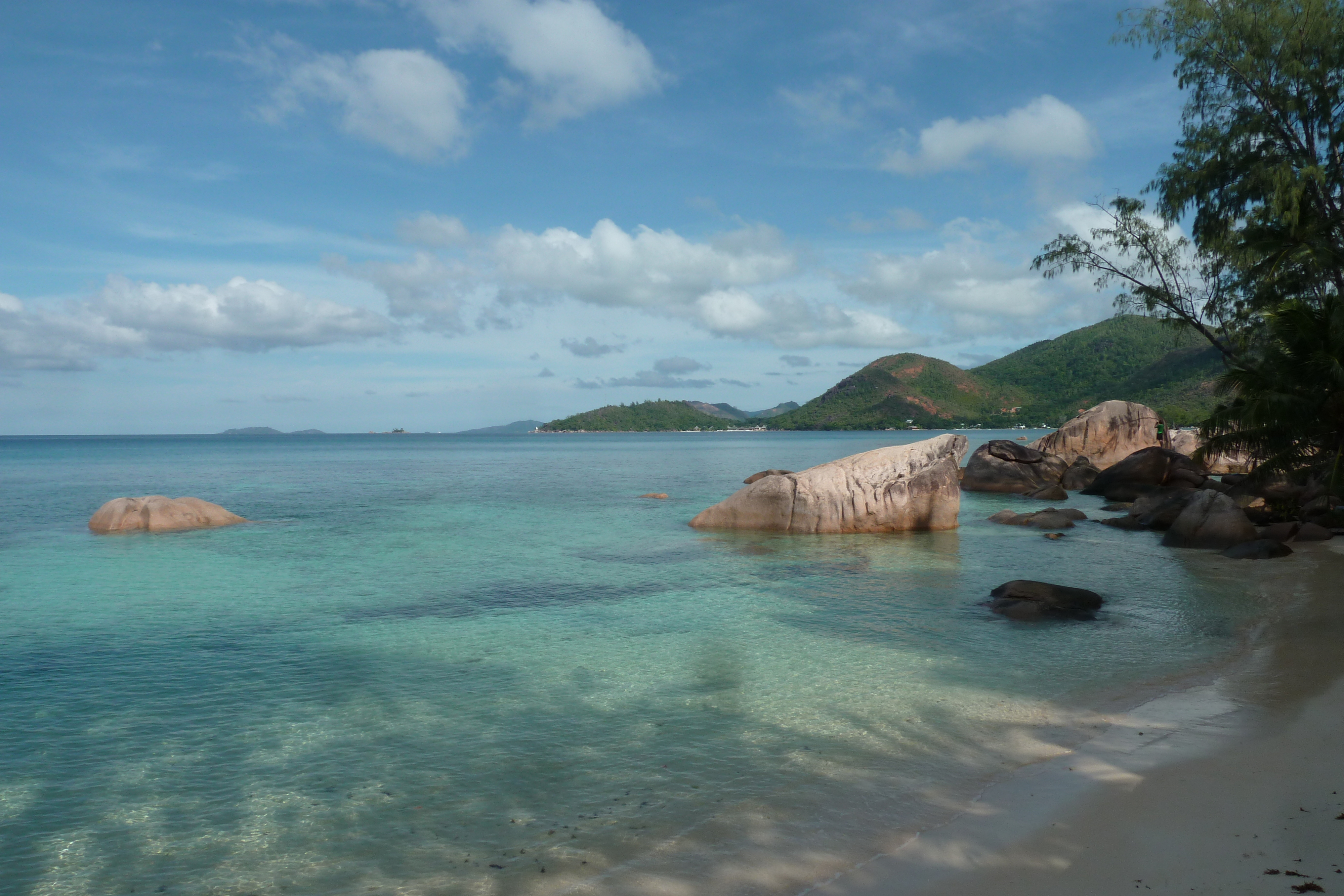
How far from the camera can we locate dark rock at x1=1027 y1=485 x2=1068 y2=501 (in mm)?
31297

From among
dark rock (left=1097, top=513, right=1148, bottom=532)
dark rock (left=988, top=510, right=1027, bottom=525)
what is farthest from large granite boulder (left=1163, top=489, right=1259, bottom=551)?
dark rock (left=988, top=510, right=1027, bottom=525)

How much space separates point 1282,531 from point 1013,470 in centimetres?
1501

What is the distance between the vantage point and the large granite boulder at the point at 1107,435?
41.6m

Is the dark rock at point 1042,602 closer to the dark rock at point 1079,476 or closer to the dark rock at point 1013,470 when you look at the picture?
the dark rock at point 1013,470

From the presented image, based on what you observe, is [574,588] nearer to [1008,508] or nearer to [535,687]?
[535,687]

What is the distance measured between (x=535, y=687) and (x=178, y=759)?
11.6ft

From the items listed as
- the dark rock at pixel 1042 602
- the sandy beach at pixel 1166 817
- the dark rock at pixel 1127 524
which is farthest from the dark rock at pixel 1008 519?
the sandy beach at pixel 1166 817

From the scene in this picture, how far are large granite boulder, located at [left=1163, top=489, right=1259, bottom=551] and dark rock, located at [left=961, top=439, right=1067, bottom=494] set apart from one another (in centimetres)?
1404

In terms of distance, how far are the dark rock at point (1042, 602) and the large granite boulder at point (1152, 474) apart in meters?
20.8

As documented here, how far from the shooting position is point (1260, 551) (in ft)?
55.8

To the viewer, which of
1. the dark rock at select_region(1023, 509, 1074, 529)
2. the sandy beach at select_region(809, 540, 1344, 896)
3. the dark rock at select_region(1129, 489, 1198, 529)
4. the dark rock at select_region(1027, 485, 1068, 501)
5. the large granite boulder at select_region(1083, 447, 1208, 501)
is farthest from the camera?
the dark rock at select_region(1027, 485, 1068, 501)

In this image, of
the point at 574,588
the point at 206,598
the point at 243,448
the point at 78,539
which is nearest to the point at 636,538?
the point at 574,588

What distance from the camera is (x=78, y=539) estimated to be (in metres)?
21.5

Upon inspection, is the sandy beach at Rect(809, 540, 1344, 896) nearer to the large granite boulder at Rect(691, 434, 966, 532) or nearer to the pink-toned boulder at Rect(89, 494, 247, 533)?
the large granite boulder at Rect(691, 434, 966, 532)
